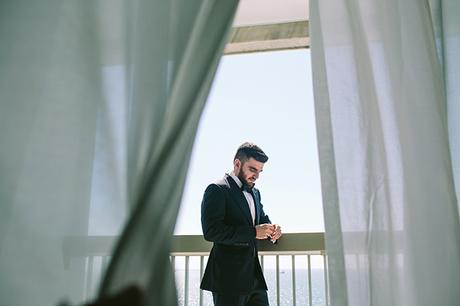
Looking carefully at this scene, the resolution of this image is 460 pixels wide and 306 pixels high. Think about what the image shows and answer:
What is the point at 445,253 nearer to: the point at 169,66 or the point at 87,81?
the point at 169,66

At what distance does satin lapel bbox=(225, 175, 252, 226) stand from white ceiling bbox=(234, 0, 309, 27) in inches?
32.0

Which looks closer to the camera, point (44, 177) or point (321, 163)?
point (44, 177)

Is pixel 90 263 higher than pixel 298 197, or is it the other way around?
pixel 298 197

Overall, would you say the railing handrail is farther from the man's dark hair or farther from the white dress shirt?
the man's dark hair

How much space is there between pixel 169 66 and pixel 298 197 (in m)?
1.87

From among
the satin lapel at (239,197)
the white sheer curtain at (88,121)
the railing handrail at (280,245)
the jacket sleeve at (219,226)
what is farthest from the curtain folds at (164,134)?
the satin lapel at (239,197)

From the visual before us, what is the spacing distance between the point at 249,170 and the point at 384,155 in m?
1.01

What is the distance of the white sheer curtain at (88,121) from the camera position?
1140 millimetres

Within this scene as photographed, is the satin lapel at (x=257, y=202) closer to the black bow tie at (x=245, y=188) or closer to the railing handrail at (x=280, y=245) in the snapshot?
the black bow tie at (x=245, y=188)

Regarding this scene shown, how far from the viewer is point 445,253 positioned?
1.27m

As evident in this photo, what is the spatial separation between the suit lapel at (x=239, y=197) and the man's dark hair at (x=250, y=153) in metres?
0.13

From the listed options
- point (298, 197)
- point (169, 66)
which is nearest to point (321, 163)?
point (169, 66)

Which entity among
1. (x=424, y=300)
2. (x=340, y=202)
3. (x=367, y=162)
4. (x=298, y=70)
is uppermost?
(x=298, y=70)

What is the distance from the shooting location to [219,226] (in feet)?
6.81
